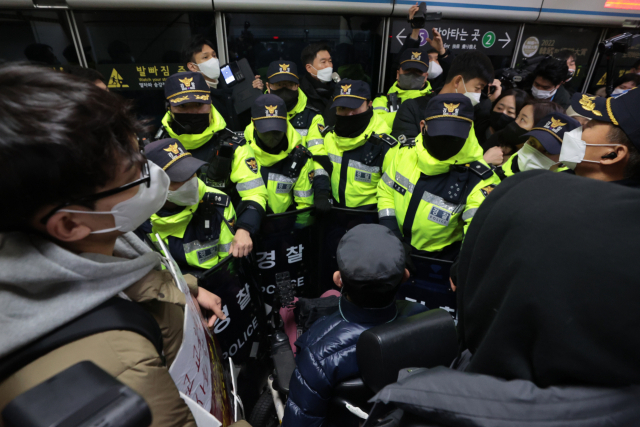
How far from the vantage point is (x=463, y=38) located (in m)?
4.55

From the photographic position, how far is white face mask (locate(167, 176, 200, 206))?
1.71m

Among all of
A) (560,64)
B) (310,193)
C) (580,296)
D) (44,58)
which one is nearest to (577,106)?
(580,296)

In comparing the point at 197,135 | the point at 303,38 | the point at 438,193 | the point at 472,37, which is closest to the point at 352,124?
the point at 438,193

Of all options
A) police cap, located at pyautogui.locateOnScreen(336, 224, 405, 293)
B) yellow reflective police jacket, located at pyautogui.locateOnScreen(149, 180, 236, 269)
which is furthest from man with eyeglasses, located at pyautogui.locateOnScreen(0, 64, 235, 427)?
yellow reflective police jacket, located at pyautogui.locateOnScreen(149, 180, 236, 269)

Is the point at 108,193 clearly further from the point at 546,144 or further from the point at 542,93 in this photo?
the point at 542,93

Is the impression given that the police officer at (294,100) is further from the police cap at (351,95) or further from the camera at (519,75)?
the camera at (519,75)

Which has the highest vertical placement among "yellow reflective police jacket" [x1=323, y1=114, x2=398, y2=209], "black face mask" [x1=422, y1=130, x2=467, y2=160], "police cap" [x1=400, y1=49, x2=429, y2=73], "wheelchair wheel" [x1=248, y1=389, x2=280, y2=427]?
"police cap" [x1=400, y1=49, x2=429, y2=73]

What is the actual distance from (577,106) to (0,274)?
212 centimetres

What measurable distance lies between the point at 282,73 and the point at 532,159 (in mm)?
2479

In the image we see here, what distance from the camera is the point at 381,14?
408 cm

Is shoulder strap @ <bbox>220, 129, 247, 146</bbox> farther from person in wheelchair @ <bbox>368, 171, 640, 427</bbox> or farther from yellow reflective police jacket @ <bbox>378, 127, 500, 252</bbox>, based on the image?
person in wheelchair @ <bbox>368, 171, 640, 427</bbox>

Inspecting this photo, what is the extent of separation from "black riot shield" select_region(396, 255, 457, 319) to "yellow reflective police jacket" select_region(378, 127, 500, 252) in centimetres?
22

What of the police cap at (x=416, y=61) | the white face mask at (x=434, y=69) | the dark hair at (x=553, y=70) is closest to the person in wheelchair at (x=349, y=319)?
the police cap at (x=416, y=61)

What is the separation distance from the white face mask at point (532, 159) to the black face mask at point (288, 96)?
7.44 feet
